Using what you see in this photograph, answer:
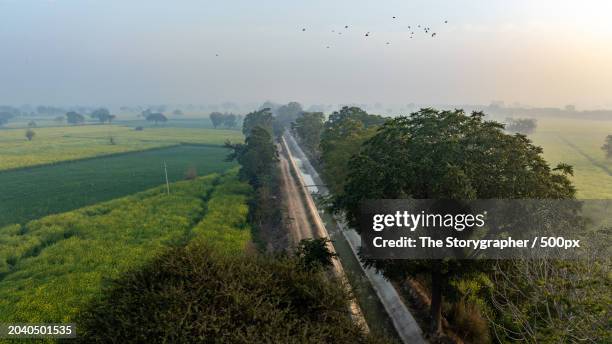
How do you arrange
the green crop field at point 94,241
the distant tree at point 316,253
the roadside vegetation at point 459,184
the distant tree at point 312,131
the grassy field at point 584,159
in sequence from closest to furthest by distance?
1. the roadside vegetation at point 459,184
2. the distant tree at point 316,253
3. the green crop field at point 94,241
4. the grassy field at point 584,159
5. the distant tree at point 312,131

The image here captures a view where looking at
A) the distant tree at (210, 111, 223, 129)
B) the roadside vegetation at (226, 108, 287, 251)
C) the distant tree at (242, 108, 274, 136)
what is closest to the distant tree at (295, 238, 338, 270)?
the roadside vegetation at (226, 108, 287, 251)

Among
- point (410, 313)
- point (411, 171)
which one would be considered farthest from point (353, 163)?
point (410, 313)

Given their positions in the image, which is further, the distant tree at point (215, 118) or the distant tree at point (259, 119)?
the distant tree at point (215, 118)

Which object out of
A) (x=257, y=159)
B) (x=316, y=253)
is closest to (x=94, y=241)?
(x=316, y=253)

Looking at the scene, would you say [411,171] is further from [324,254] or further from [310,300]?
[310,300]

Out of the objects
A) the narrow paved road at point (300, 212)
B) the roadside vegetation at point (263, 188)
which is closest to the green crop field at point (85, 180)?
the roadside vegetation at point (263, 188)

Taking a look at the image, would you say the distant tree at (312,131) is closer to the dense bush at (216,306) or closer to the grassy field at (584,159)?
the grassy field at (584,159)

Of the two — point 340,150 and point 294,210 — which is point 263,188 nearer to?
point 294,210
